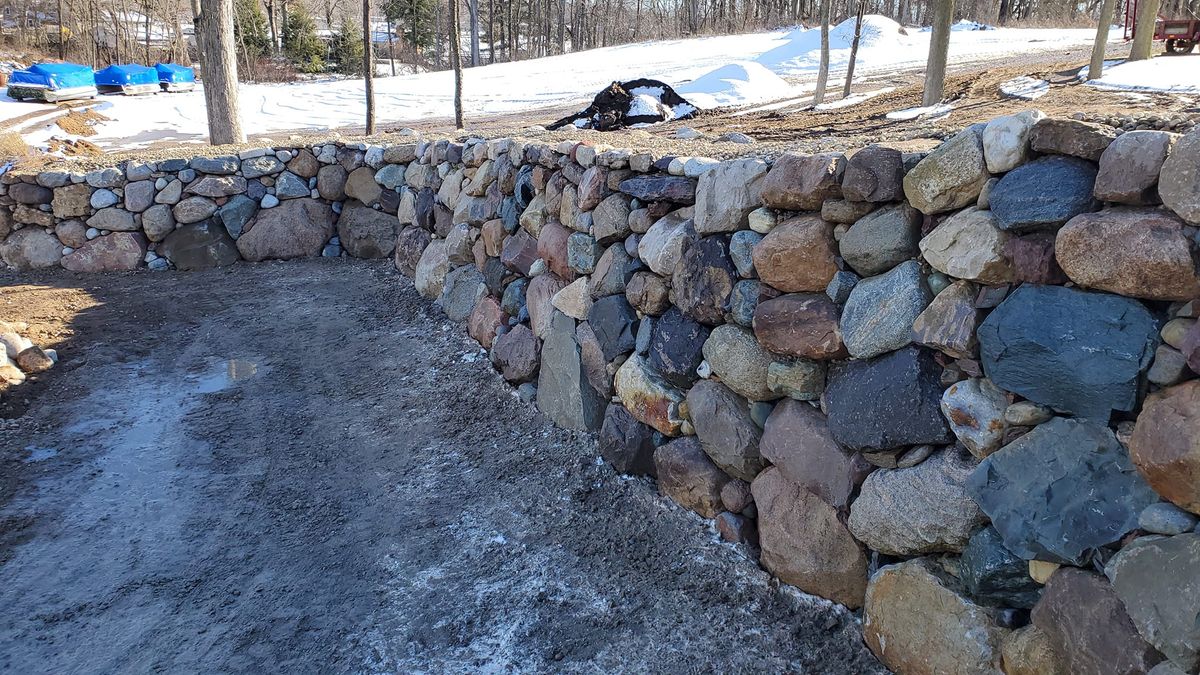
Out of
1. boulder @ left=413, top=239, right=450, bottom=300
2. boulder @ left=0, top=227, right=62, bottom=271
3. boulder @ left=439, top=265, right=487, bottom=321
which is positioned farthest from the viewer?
boulder @ left=0, top=227, right=62, bottom=271

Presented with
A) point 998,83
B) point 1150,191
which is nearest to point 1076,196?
point 1150,191

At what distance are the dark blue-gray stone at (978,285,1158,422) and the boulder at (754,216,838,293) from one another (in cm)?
77

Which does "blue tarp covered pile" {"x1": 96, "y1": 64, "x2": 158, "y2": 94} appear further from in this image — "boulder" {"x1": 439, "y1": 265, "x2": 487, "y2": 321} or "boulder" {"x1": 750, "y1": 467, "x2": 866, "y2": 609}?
"boulder" {"x1": 750, "y1": 467, "x2": 866, "y2": 609}

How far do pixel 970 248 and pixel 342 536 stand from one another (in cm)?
297

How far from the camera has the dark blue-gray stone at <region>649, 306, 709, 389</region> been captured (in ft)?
12.5

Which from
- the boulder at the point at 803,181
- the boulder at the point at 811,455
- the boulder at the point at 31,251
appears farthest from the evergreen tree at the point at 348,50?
the boulder at the point at 811,455

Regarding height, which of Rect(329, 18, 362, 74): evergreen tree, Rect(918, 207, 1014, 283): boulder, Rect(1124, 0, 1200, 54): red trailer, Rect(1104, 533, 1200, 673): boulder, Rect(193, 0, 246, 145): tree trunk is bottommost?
Rect(1104, 533, 1200, 673): boulder

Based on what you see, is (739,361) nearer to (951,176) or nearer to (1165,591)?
(951,176)

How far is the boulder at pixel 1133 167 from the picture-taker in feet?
6.87

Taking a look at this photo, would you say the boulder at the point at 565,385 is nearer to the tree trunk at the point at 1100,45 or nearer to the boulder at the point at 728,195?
the boulder at the point at 728,195

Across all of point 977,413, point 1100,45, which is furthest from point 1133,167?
point 1100,45

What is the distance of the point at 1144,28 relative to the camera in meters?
11.2

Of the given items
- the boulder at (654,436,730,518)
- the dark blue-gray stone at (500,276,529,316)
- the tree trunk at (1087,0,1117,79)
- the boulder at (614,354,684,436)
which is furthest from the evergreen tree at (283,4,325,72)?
the boulder at (654,436,730,518)

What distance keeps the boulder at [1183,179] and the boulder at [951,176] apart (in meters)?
0.56
